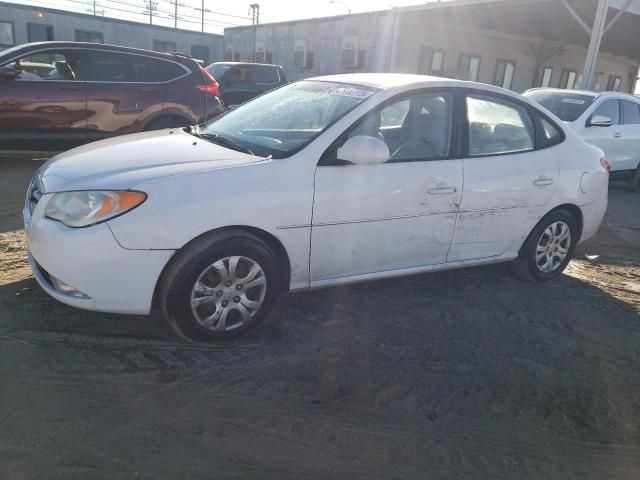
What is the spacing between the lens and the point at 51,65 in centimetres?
730

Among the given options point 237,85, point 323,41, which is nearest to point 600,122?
point 237,85

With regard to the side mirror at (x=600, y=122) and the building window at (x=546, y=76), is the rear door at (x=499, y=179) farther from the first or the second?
the building window at (x=546, y=76)

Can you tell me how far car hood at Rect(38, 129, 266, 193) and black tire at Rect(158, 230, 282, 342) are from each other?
0.43 m

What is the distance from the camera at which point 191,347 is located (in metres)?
3.14

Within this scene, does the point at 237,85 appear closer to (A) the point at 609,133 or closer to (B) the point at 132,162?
(A) the point at 609,133

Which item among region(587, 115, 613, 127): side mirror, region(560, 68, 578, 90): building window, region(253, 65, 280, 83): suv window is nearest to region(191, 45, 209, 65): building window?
region(253, 65, 280, 83): suv window

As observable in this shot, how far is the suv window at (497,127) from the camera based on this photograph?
3945 millimetres

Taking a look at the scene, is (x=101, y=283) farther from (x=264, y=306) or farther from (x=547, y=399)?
(x=547, y=399)

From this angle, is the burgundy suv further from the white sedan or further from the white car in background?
the white car in background

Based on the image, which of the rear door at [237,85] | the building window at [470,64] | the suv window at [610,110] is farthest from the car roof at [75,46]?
the building window at [470,64]

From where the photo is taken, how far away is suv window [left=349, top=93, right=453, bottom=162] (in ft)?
11.9

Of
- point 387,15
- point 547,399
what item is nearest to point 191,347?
point 547,399

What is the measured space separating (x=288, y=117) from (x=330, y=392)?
6.49 ft

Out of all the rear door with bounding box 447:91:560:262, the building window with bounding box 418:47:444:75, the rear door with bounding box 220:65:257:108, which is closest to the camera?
the rear door with bounding box 447:91:560:262
